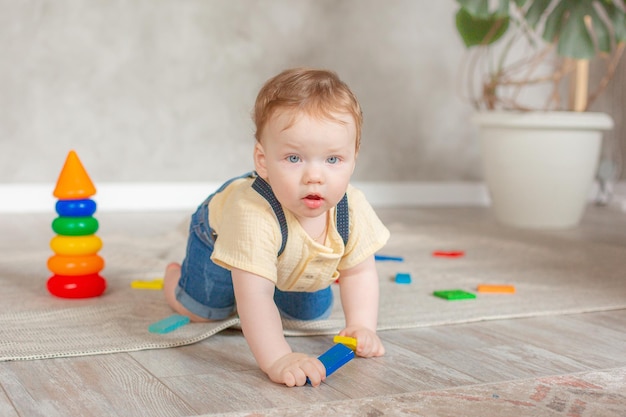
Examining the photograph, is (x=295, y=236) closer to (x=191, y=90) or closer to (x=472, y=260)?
(x=472, y=260)

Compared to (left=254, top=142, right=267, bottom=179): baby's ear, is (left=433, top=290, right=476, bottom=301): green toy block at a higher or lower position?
lower

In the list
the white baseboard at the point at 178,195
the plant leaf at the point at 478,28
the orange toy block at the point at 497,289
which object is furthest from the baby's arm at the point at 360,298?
the white baseboard at the point at 178,195

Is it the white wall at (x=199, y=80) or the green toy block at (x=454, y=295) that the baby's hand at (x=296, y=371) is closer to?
the green toy block at (x=454, y=295)

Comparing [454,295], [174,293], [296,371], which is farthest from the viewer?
[454,295]

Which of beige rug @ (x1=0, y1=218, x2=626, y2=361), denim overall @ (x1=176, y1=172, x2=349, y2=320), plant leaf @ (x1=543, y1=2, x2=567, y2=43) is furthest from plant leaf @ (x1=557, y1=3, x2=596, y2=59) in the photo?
denim overall @ (x1=176, y1=172, x2=349, y2=320)

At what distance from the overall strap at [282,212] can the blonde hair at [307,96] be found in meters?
0.10

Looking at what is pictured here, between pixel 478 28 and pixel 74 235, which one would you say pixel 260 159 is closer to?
pixel 74 235

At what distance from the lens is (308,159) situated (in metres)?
1.05

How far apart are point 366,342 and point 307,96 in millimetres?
364

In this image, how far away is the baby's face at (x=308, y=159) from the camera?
1.03 meters

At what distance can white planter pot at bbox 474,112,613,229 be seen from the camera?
2619 mm

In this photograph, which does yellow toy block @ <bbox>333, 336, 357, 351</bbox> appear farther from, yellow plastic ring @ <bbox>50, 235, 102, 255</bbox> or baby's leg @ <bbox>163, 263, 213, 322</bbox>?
yellow plastic ring @ <bbox>50, 235, 102, 255</bbox>

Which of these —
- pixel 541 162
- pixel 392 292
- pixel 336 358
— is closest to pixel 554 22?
pixel 541 162

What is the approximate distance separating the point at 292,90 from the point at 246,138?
2.14m
